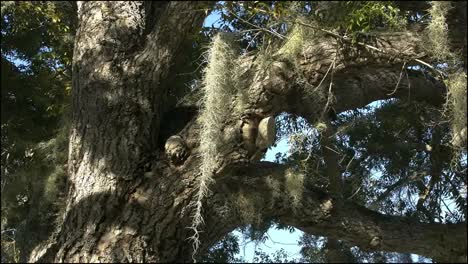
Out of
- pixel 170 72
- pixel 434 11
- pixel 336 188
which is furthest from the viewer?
pixel 336 188

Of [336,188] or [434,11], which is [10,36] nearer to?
[336,188]

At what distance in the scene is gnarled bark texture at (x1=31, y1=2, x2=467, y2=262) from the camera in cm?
400

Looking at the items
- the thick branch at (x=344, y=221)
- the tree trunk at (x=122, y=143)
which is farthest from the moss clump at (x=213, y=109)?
the thick branch at (x=344, y=221)

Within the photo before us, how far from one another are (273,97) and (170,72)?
85 cm

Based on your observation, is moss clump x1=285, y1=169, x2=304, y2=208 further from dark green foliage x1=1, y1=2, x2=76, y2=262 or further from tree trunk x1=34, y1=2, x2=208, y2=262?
dark green foliage x1=1, y1=2, x2=76, y2=262

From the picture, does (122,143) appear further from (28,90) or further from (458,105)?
(28,90)

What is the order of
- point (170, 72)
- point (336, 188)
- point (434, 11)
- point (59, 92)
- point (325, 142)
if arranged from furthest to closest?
point (59, 92) → point (336, 188) → point (325, 142) → point (170, 72) → point (434, 11)

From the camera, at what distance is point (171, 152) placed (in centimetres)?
411

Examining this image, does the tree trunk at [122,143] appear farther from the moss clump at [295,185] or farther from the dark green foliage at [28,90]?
the dark green foliage at [28,90]

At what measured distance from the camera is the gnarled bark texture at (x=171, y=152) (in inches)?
157

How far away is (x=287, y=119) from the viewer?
4941mm

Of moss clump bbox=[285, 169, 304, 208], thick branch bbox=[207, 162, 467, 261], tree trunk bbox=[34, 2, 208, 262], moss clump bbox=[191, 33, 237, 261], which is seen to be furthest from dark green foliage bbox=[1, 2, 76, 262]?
moss clump bbox=[285, 169, 304, 208]

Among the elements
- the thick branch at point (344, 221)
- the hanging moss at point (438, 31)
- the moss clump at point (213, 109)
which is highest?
the hanging moss at point (438, 31)

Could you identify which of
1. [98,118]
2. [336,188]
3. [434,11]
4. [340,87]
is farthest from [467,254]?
[98,118]
